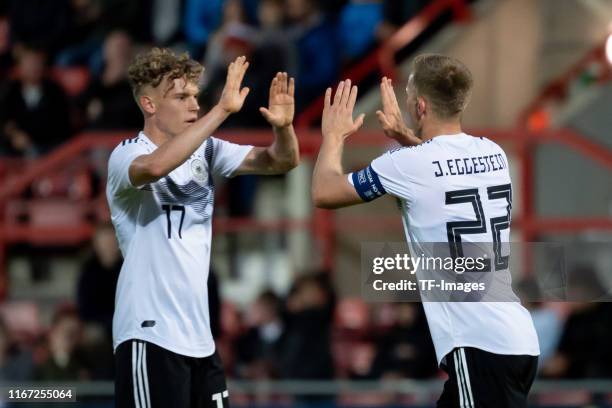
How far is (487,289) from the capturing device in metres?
5.85

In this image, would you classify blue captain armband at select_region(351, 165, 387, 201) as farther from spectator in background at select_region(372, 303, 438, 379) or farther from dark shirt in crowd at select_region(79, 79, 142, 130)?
dark shirt in crowd at select_region(79, 79, 142, 130)

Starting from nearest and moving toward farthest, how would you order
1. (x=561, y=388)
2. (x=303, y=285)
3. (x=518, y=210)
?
(x=561, y=388)
(x=303, y=285)
(x=518, y=210)

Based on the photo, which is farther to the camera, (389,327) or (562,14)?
(562,14)

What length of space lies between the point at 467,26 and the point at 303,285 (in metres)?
3.45

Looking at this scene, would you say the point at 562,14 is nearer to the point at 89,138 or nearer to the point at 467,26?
the point at 467,26

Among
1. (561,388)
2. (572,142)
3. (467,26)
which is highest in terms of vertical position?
(467,26)

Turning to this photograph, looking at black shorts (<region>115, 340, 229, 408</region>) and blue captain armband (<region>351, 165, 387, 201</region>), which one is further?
black shorts (<region>115, 340, 229, 408</region>)

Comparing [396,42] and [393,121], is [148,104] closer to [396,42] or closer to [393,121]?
[393,121]

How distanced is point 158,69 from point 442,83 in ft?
4.19

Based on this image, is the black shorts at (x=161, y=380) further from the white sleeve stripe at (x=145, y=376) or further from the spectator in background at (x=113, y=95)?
the spectator in background at (x=113, y=95)

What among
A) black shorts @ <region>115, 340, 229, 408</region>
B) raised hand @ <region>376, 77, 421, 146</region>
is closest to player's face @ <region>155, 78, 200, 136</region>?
raised hand @ <region>376, 77, 421, 146</region>

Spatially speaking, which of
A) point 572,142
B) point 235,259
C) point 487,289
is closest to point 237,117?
point 235,259

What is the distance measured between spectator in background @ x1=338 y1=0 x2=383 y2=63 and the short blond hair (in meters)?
6.78

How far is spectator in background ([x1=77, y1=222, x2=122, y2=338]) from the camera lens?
10.3 metres
